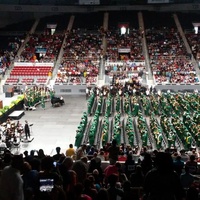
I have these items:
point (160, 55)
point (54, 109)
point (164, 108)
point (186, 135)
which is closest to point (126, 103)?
point (164, 108)

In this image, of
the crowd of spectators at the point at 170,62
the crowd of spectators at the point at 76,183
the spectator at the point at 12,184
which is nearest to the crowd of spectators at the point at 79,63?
the crowd of spectators at the point at 170,62

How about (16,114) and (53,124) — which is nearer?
(53,124)

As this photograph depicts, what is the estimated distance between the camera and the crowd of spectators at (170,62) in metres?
40.0

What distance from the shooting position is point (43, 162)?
25.1ft

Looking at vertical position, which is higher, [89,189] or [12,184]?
[12,184]

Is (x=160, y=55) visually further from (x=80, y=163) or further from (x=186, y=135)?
(x=80, y=163)

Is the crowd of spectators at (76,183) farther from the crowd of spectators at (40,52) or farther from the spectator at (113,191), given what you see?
the crowd of spectators at (40,52)

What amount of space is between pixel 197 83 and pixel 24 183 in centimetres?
3251

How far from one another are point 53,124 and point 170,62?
66.2ft

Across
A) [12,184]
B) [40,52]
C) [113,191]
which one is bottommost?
[113,191]

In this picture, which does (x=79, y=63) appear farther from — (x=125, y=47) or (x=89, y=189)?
(x=89, y=189)

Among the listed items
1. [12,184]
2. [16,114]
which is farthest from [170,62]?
[12,184]

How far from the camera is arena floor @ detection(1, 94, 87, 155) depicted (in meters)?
22.1

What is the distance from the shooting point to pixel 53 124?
88.8ft
